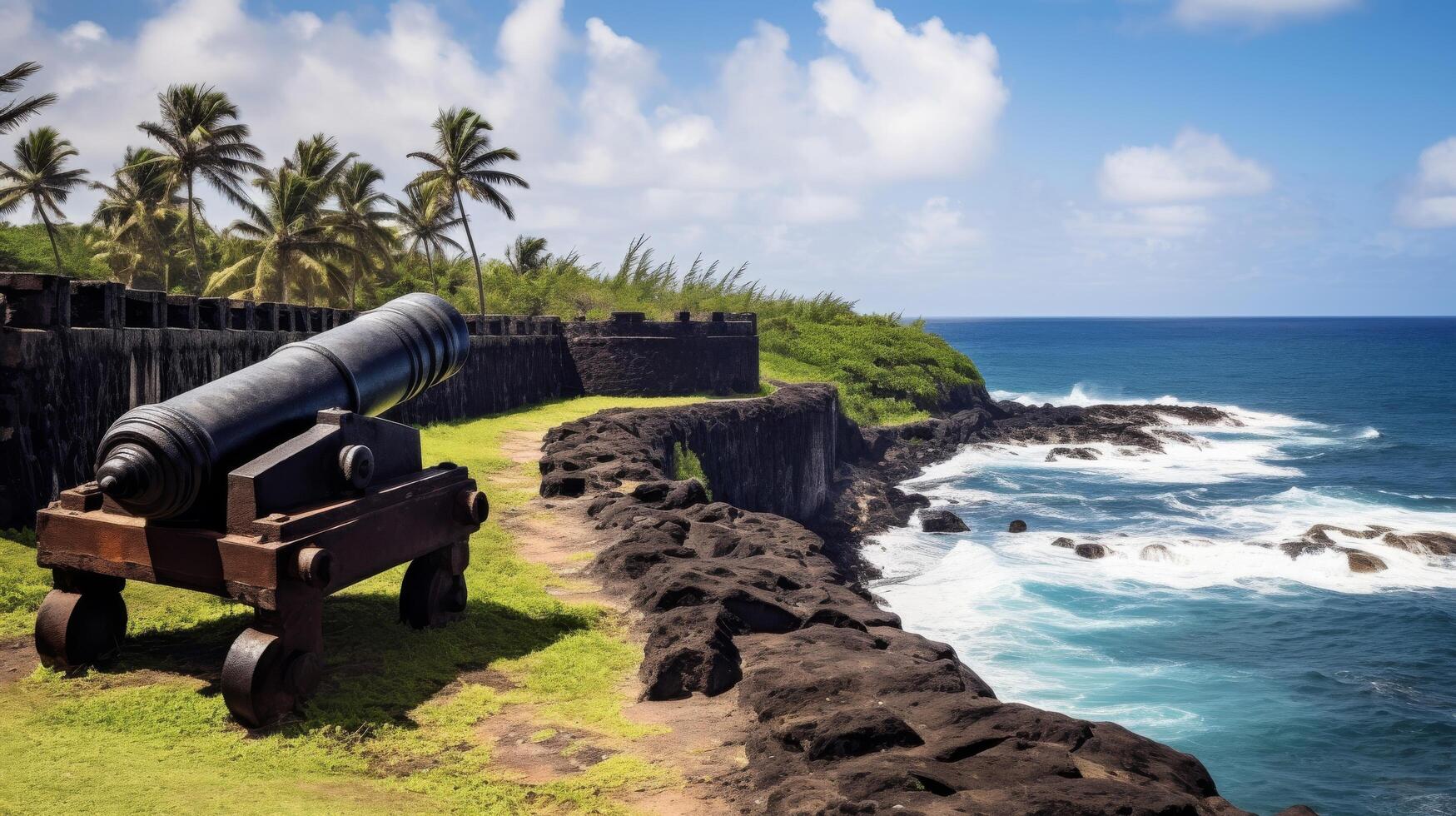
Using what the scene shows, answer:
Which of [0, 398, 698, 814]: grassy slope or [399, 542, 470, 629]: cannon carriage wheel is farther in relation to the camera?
[399, 542, 470, 629]: cannon carriage wheel

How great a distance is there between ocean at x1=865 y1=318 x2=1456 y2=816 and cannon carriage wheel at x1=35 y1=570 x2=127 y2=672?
10728 mm

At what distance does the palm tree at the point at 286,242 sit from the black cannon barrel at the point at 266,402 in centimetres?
2462

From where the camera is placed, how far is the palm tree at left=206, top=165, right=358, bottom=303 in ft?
96.9

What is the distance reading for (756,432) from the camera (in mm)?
22609

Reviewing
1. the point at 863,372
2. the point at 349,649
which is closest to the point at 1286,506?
the point at 863,372

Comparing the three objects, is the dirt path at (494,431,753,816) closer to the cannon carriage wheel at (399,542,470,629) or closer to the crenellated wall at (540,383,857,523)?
the cannon carriage wheel at (399,542,470,629)

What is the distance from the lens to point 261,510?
487 cm

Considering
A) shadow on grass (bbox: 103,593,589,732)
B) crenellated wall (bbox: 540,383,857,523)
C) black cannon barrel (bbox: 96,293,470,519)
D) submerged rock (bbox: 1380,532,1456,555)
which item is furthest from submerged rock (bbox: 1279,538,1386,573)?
black cannon barrel (bbox: 96,293,470,519)

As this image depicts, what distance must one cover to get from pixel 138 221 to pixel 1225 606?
3459 cm

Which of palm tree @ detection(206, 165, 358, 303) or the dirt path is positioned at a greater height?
palm tree @ detection(206, 165, 358, 303)

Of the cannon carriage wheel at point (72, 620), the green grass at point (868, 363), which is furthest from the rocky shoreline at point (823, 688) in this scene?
the green grass at point (868, 363)

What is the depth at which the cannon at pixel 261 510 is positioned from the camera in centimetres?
480

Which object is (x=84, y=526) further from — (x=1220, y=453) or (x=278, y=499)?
(x=1220, y=453)

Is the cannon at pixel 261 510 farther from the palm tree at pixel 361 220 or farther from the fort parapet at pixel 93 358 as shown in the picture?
the palm tree at pixel 361 220
